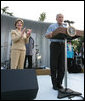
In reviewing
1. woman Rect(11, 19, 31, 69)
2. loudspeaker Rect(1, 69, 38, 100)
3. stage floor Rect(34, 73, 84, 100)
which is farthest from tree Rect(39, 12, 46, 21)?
loudspeaker Rect(1, 69, 38, 100)

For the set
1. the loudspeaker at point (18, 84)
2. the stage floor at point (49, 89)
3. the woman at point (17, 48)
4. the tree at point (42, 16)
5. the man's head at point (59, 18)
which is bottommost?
the stage floor at point (49, 89)

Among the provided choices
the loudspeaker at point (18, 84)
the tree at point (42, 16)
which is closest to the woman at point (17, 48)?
the loudspeaker at point (18, 84)

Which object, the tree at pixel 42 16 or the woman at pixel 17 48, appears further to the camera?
the tree at pixel 42 16

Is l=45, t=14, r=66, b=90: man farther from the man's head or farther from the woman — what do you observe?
the woman

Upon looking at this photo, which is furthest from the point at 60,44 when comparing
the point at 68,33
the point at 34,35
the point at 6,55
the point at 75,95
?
the point at 34,35

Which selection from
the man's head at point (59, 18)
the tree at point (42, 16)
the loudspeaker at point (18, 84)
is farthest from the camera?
the tree at point (42, 16)

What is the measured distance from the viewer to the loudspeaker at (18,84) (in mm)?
1177

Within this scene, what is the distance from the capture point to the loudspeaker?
46.3 inches

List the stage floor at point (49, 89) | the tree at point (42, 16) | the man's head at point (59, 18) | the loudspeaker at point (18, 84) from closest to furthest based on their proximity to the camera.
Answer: the loudspeaker at point (18, 84) → the stage floor at point (49, 89) → the man's head at point (59, 18) → the tree at point (42, 16)

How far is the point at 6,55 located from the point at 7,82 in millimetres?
4631

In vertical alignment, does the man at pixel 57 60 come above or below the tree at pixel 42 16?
below

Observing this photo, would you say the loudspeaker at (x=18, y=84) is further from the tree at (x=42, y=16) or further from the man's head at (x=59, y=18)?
the tree at (x=42, y=16)

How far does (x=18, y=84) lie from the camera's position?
1.23 meters

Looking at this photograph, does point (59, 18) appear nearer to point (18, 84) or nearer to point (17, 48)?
point (17, 48)
